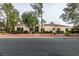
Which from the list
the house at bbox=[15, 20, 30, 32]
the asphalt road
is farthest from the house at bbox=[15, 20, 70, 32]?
the asphalt road

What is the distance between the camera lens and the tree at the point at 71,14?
4.54 m

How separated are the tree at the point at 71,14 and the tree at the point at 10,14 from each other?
0.60 metres

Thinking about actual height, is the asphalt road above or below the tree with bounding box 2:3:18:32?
below

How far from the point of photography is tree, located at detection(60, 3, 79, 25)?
14.9 feet

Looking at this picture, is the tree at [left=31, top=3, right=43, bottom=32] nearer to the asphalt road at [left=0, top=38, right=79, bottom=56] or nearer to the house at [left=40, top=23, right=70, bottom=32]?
the house at [left=40, top=23, right=70, bottom=32]

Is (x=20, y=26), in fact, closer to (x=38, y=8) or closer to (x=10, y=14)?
(x=10, y=14)

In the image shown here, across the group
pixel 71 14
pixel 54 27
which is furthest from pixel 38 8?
pixel 71 14

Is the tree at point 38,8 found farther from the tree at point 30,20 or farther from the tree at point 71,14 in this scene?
the tree at point 71,14

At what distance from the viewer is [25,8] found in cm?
453

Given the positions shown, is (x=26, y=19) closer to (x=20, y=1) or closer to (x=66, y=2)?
(x=20, y=1)

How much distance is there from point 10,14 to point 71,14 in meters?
0.76

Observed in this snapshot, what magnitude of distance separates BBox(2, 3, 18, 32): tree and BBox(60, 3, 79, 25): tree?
0.60 metres

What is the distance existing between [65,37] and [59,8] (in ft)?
1.20

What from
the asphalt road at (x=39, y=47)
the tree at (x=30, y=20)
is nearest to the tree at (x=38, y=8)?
the tree at (x=30, y=20)
